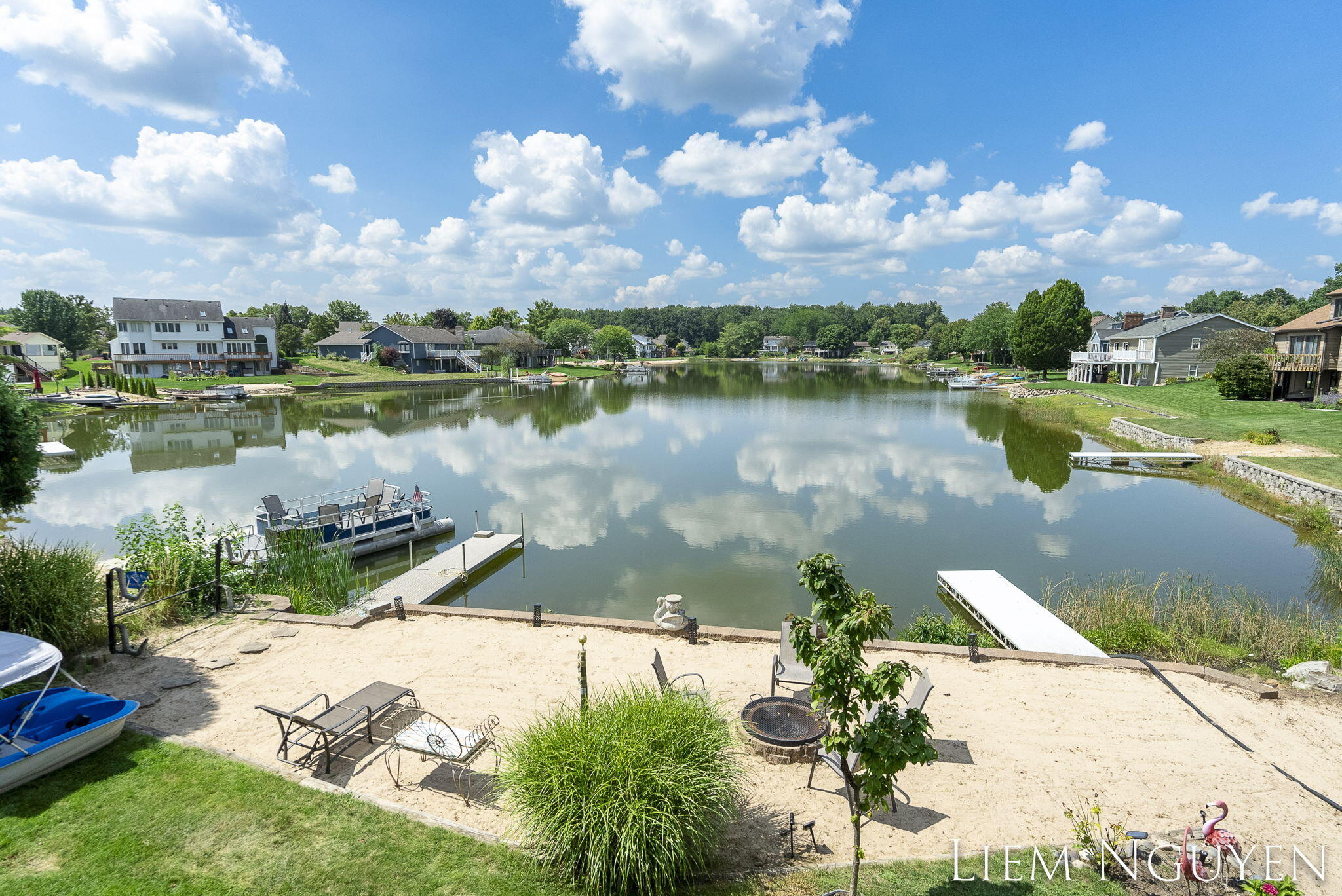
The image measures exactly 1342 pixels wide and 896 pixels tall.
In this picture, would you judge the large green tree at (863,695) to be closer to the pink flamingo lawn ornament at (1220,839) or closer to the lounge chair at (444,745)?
the pink flamingo lawn ornament at (1220,839)

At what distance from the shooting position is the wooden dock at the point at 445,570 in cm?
1359

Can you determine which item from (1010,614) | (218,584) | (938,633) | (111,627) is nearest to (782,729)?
(938,633)

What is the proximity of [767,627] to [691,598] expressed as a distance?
1907mm

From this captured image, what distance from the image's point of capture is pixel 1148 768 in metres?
6.54

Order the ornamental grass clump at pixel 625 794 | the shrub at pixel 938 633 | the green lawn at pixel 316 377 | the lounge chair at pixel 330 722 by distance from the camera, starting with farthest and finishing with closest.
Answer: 1. the green lawn at pixel 316 377
2. the shrub at pixel 938 633
3. the lounge chair at pixel 330 722
4. the ornamental grass clump at pixel 625 794

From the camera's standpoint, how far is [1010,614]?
39.7ft

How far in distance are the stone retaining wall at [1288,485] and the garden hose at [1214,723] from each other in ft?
48.4

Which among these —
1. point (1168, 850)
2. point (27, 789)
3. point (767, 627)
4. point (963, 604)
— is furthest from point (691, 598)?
point (27, 789)

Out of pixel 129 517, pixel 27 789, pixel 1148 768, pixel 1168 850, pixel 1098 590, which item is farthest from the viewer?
pixel 129 517

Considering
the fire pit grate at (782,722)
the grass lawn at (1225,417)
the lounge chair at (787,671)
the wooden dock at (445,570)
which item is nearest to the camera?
the fire pit grate at (782,722)

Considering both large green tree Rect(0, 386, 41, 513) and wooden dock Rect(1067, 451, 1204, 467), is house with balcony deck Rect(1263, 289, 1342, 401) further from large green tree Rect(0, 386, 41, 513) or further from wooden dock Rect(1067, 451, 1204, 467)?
large green tree Rect(0, 386, 41, 513)

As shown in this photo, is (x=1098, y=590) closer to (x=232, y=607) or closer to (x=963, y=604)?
(x=963, y=604)

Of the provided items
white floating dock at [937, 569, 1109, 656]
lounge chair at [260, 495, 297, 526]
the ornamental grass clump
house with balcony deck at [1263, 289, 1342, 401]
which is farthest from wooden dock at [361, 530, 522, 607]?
house with balcony deck at [1263, 289, 1342, 401]

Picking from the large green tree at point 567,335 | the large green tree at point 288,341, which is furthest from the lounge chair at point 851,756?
the large green tree at point 567,335
